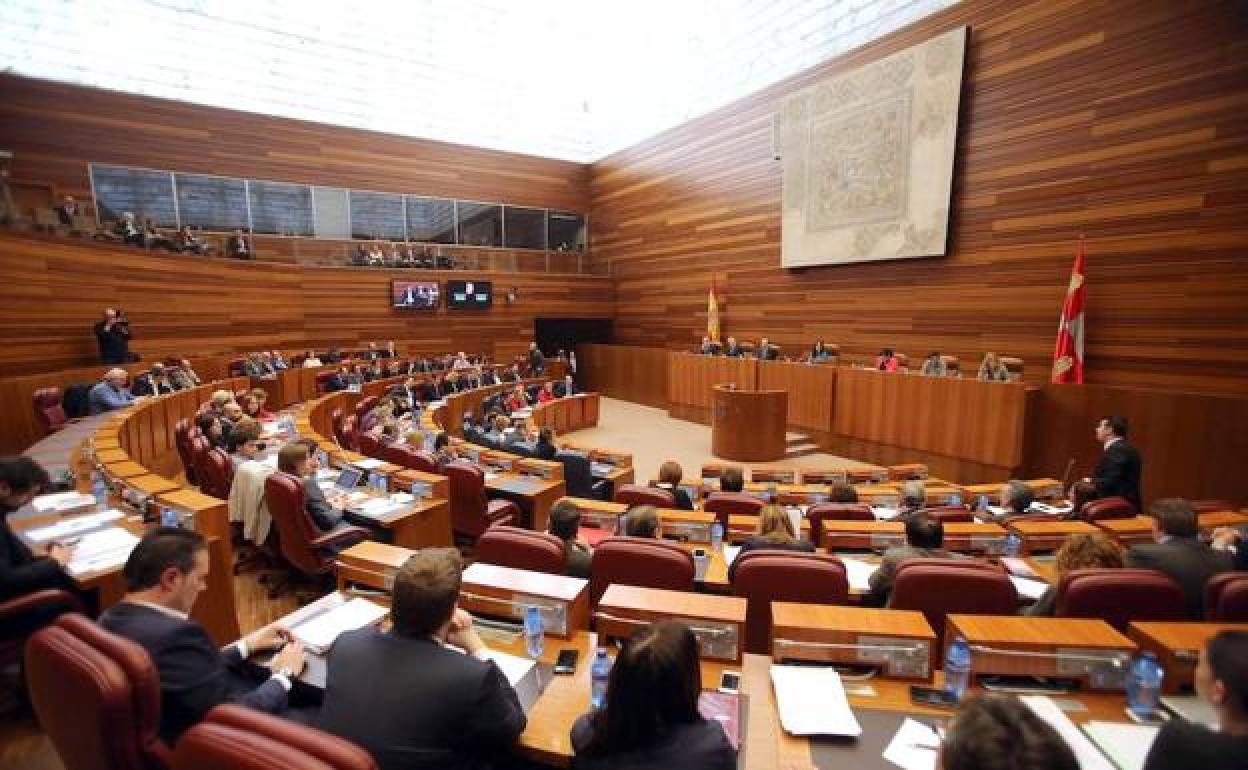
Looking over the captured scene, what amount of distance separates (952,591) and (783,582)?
2.27 ft

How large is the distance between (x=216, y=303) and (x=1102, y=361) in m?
13.8

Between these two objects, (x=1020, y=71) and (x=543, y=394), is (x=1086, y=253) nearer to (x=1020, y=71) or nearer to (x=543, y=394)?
(x=1020, y=71)

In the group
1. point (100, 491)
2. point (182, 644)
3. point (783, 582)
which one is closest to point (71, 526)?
point (100, 491)

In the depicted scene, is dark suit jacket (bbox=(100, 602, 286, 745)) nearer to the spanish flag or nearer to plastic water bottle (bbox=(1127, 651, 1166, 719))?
plastic water bottle (bbox=(1127, 651, 1166, 719))

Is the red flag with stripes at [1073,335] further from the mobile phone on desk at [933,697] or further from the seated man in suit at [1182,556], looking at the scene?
the mobile phone on desk at [933,697]

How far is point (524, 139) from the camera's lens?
50.8ft

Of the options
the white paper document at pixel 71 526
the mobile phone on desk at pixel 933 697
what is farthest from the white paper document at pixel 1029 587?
the white paper document at pixel 71 526

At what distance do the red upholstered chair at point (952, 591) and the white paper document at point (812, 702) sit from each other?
2.42 feet

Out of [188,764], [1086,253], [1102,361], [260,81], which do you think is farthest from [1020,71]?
[260,81]

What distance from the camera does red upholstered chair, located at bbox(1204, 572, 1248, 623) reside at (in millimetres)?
2229

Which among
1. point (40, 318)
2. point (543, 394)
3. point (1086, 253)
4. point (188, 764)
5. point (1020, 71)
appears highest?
point (1020, 71)

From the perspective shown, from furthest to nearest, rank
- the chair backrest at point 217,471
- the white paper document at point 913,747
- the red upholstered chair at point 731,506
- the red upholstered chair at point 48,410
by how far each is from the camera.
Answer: the red upholstered chair at point 48,410, the chair backrest at point 217,471, the red upholstered chair at point 731,506, the white paper document at point 913,747

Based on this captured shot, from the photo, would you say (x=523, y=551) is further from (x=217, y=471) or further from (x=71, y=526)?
(x=217, y=471)

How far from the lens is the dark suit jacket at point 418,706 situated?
4.58 feet
